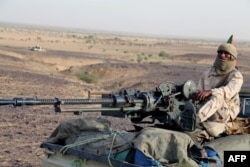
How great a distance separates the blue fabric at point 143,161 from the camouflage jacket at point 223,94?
121 cm

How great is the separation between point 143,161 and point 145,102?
1.08 meters

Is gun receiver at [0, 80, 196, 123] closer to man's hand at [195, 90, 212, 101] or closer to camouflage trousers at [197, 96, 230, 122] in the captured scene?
man's hand at [195, 90, 212, 101]

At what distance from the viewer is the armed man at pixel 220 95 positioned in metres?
6.39

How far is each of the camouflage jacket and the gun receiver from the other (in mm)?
269

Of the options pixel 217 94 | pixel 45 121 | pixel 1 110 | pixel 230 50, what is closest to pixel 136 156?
Result: pixel 217 94

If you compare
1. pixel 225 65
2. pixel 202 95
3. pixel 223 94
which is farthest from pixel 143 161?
pixel 225 65

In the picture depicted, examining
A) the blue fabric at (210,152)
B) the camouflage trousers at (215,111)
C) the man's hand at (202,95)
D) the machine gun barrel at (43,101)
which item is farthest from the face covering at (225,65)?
the machine gun barrel at (43,101)

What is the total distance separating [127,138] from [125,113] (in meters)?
0.59

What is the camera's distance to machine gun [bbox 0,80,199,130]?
6.03m

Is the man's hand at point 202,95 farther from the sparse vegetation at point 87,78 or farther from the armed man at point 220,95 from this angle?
the sparse vegetation at point 87,78

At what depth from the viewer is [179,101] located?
21.1 feet

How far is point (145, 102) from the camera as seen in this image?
621cm

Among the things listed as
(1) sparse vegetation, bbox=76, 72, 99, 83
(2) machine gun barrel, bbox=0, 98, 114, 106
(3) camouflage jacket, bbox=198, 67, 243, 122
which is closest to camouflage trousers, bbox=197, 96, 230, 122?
(3) camouflage jacket, bbox=198, 67, 243, 122

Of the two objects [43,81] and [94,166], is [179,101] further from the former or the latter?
[43,81]
